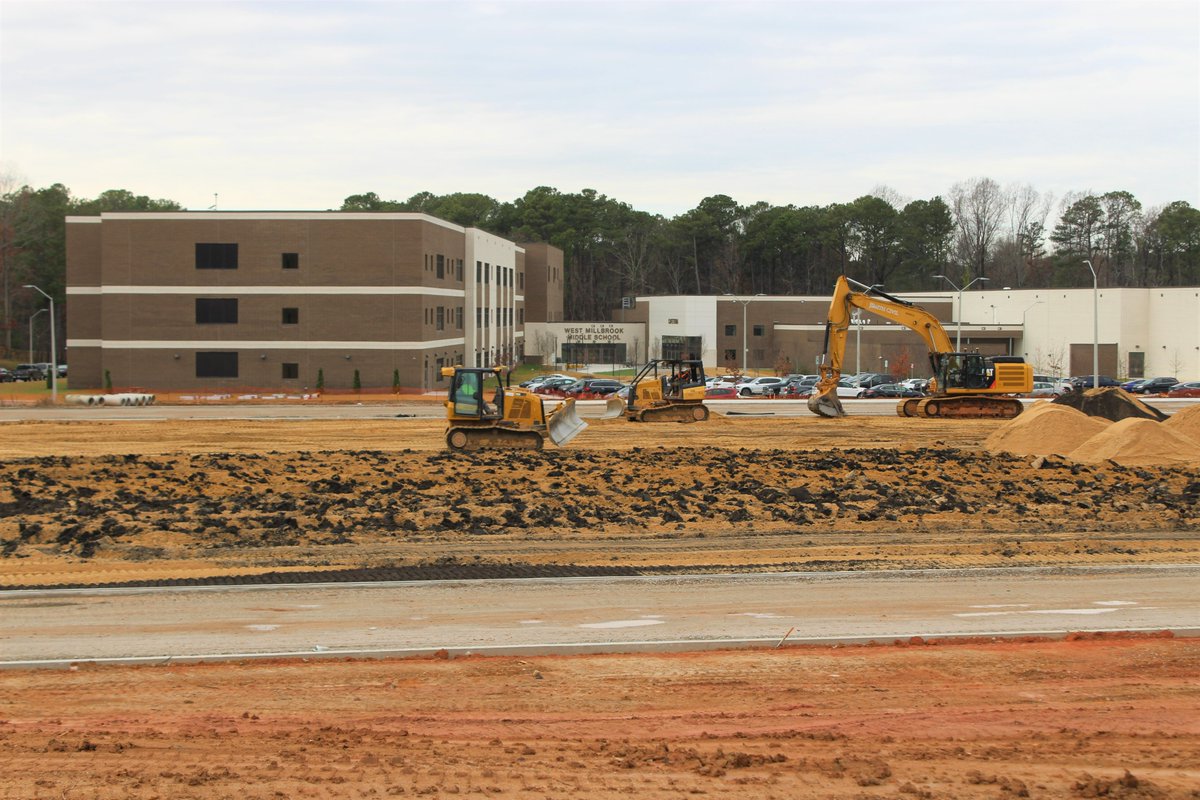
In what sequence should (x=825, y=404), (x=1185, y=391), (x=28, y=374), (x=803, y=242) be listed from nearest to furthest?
(x=825, y=404) → (x=1185, y=391) → (x=28, y=374) → (x=803, y=242)

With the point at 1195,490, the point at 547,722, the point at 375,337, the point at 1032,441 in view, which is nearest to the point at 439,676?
the point at 547,722

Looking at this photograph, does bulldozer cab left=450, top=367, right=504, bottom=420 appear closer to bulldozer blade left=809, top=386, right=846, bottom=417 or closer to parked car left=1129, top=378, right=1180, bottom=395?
bulldozer blade left=809, top=386, right=846, bottom=417

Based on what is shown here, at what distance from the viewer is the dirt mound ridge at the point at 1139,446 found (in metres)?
32.6

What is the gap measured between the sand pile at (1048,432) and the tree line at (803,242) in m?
92.3

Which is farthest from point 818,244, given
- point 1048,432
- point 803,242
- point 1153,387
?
point 1048,432

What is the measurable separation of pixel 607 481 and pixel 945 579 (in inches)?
429

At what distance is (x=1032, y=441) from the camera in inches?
1377

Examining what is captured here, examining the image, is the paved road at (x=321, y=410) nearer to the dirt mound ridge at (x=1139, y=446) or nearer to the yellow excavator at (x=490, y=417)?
the yellow excavator at (x=490, y=417)

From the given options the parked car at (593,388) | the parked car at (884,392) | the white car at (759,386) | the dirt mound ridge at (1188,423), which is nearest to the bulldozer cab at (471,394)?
the dirt mound ridge at (1188,423)

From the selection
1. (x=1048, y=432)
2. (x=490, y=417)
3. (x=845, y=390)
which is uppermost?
(x=490, y=417)

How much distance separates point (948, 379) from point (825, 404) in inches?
205

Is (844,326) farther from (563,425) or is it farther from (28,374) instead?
(28,374)

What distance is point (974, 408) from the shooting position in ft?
158

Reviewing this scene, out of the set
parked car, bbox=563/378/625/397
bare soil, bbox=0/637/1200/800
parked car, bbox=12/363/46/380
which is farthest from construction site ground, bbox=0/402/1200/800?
parked car, bbox=12/363/46/380
